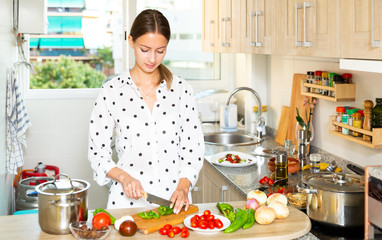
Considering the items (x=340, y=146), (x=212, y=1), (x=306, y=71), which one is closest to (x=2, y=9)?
(x=212, y=1)

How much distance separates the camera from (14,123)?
354 cm

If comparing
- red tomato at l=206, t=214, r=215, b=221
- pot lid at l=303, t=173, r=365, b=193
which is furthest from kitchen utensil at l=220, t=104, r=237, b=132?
red tomato at l=206, t=214, r=215, b=221

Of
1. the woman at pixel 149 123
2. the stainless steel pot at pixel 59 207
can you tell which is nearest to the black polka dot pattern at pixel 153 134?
the woman at pixel 149 123

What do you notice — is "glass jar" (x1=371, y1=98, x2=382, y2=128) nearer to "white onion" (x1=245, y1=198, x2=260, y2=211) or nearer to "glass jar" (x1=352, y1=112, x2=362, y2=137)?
"glass jar" (x1=352, y1=112, x2=362, y2=137)

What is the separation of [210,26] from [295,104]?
1.11 m

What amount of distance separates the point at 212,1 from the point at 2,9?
5.23 feet

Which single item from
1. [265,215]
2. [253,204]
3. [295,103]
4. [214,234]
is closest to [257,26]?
[295,103]

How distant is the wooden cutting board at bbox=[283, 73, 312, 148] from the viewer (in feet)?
10.9

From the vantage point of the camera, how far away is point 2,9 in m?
3.12

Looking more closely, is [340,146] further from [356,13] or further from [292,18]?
[356,13]

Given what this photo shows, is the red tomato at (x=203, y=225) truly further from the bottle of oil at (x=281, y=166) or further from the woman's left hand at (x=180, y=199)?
the bottle of oil at (x=281, y=166)

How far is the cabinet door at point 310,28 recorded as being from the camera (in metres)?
2.14

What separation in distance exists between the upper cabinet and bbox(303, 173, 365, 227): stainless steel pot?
1731 millimetres

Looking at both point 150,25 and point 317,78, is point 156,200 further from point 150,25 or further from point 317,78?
point 317,78
